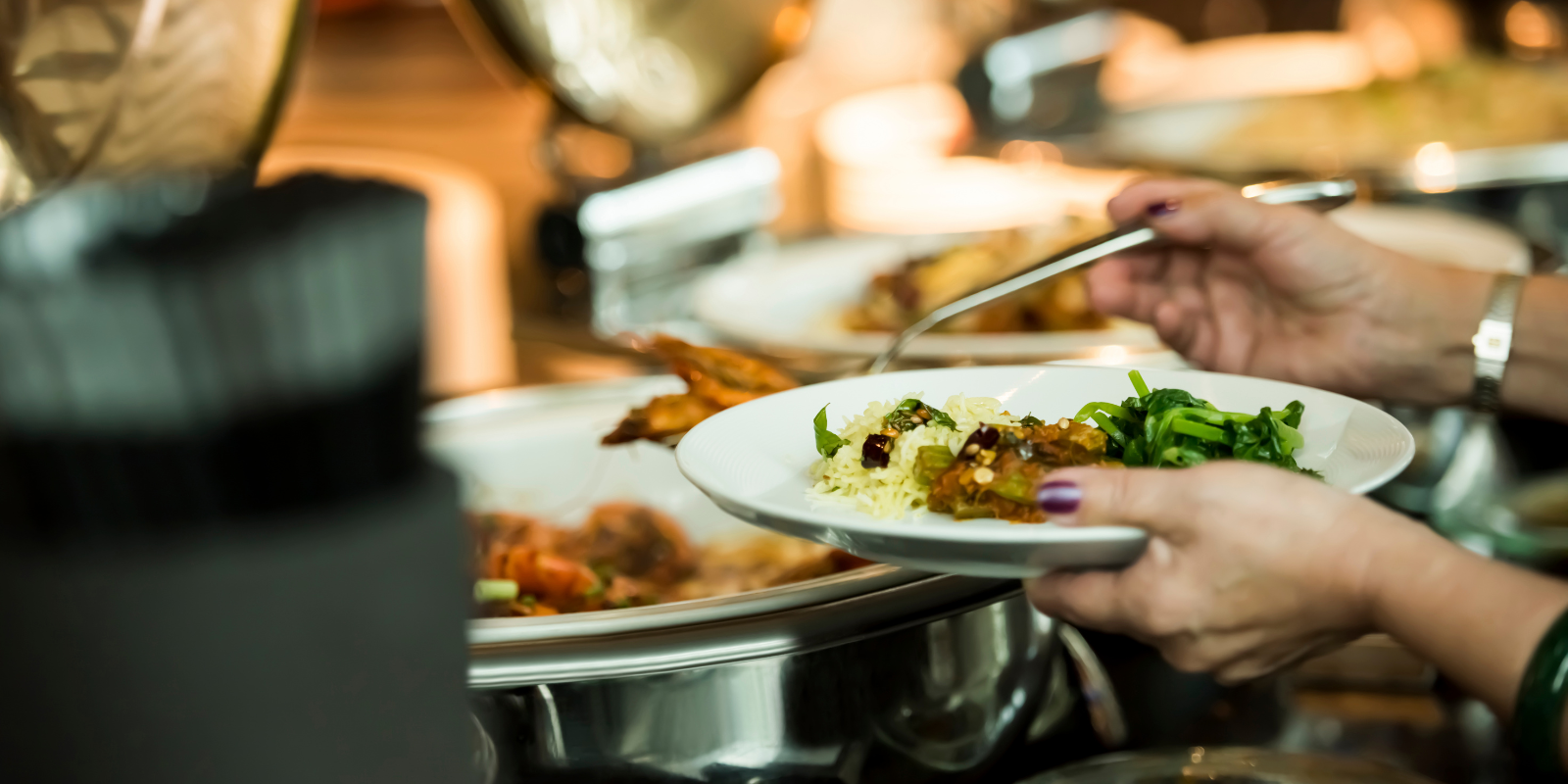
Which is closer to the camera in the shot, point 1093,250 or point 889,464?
point 889,464

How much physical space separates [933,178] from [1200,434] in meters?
1.99

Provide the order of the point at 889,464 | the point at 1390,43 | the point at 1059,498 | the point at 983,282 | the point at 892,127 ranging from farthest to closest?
the point at 1390,43, the point at 892,127, the point at 983,282, the point at 889,464, the point at 1059,498

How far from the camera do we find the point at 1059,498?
53 centimetres

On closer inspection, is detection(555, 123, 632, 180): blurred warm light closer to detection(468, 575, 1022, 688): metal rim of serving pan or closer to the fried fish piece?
the fried fish piece

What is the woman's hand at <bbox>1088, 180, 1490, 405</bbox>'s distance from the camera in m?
0.92

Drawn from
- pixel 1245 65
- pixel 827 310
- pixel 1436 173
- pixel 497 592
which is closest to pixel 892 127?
pixel 1245 65

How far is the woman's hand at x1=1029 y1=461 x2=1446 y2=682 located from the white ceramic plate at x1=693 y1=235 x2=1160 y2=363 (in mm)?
461

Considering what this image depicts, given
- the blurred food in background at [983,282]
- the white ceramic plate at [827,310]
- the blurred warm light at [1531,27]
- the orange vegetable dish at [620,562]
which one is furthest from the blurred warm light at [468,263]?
the blurred warm light at [1531,27]

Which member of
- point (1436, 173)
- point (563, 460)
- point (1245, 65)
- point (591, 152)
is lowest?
point (563, 460)

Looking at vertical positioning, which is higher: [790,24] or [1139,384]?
[790,24]

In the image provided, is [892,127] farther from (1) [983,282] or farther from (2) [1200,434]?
(2) [1200,434]

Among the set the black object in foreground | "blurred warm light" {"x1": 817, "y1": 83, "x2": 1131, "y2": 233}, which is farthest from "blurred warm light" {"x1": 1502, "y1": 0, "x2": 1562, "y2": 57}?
the black object in foreground

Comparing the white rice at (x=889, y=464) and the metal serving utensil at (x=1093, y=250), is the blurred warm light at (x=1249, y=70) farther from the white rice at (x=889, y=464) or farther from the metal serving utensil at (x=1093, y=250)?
the white rice at (x=889, y=464)

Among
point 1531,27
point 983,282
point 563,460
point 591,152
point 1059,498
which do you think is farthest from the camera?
point 1531,27
